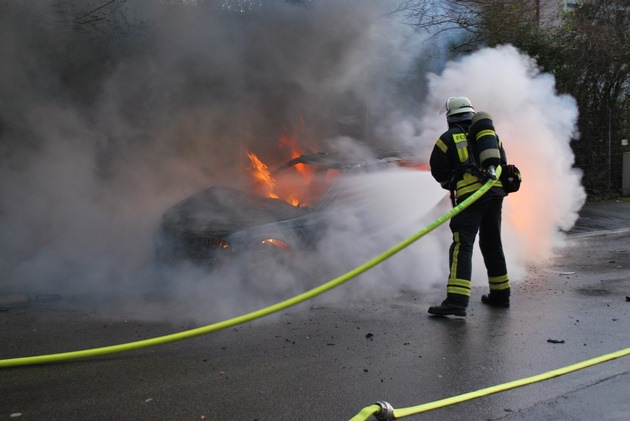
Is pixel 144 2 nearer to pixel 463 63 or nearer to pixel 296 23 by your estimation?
pixel 296 23

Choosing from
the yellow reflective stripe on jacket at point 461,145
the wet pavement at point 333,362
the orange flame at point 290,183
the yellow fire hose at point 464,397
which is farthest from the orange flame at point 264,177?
the yellow fire hose at point 464,397

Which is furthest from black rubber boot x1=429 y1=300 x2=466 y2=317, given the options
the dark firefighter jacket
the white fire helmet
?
the white fire helmet

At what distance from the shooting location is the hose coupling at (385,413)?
2.70 metres

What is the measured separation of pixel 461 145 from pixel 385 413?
2513mm

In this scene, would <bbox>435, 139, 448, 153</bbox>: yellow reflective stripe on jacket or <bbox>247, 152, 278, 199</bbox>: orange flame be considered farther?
<bbox>247, 152, 278, 199</bbox>: orange flame

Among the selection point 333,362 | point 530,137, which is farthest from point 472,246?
point 530,137

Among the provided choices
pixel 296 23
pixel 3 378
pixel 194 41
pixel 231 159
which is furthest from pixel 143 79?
pixel 3 378

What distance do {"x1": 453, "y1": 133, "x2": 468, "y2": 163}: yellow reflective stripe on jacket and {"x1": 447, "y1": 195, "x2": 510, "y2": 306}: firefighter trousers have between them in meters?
0.36

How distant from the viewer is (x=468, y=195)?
458cm

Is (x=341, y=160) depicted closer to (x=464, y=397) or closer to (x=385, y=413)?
(x=464, y=397)

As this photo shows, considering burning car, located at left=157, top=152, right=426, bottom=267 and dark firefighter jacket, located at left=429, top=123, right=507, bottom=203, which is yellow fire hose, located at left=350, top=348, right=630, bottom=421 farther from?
burning car, located at left=157, top=152, right=426, bottom=267

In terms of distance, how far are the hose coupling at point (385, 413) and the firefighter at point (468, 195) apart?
1.79 metres

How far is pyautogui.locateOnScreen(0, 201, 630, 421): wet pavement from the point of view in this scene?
9.56 feet

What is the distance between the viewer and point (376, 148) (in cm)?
743
